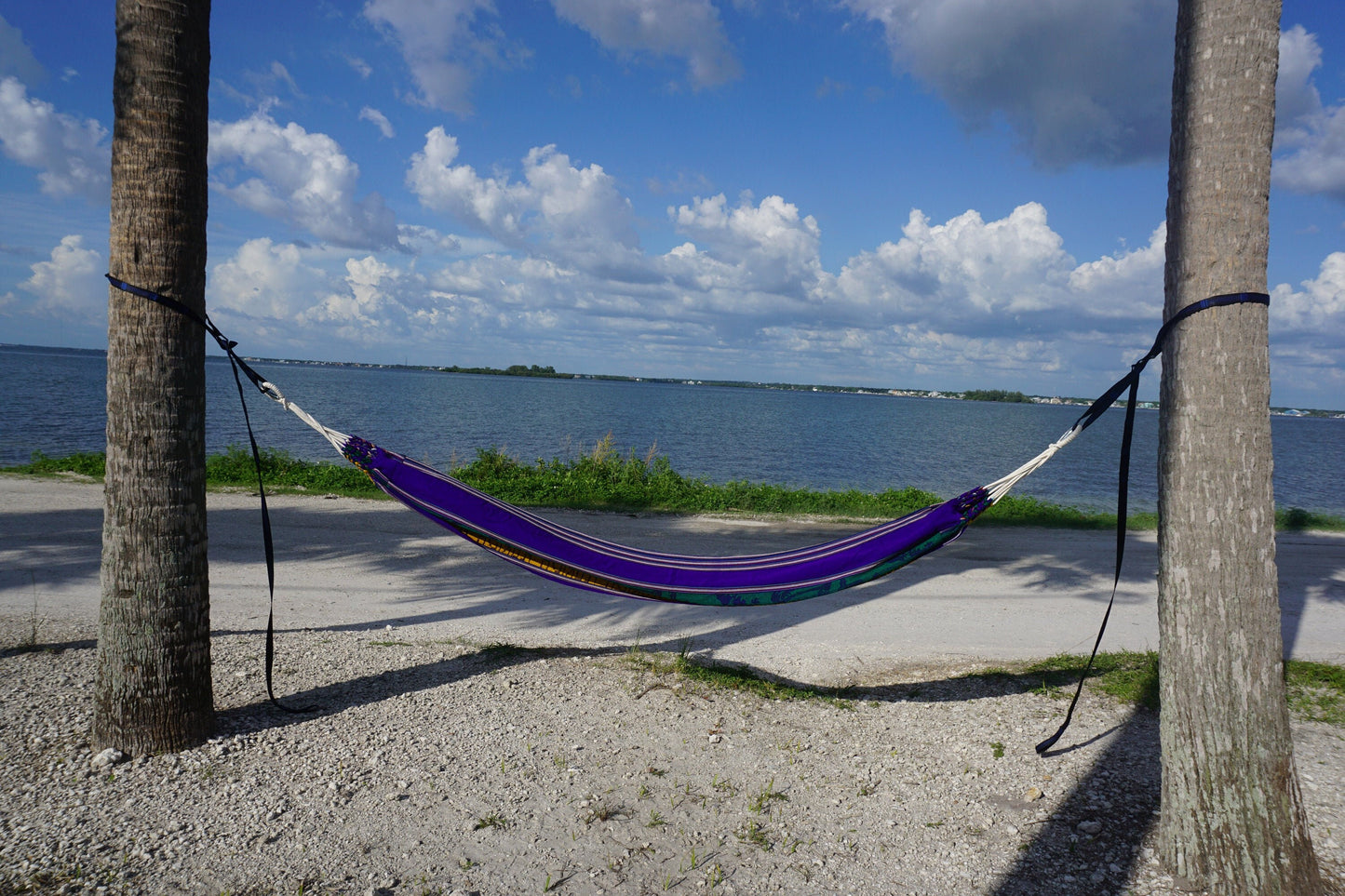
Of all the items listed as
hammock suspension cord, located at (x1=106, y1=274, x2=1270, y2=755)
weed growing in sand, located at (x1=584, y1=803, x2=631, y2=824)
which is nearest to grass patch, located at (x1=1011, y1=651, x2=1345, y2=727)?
hammock suspension cord, located at (x1=106, y1=274, x2=1270, y2=755)

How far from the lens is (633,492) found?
1202cm

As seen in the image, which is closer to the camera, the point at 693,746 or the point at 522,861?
the point at 522,861

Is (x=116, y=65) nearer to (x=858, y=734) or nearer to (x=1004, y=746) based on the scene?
(x=858, y=734)

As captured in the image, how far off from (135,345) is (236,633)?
2.54 m

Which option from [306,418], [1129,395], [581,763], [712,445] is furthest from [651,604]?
[712,445]

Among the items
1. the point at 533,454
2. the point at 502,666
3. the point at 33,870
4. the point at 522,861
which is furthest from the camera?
the point at 533,454

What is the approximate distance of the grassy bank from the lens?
11516mm

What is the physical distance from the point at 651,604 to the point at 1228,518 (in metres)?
4.52

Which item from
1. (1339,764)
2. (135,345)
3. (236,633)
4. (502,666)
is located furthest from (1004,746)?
(236,633)

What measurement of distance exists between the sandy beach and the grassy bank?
515 cm

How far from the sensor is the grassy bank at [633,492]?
11.5 meters

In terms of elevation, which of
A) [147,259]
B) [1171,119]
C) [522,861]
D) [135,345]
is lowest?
[522,861]

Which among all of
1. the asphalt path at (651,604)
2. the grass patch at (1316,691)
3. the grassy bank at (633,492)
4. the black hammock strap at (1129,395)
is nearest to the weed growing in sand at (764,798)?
the black hammock strap at (1129,395)

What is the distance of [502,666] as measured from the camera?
4.57m
